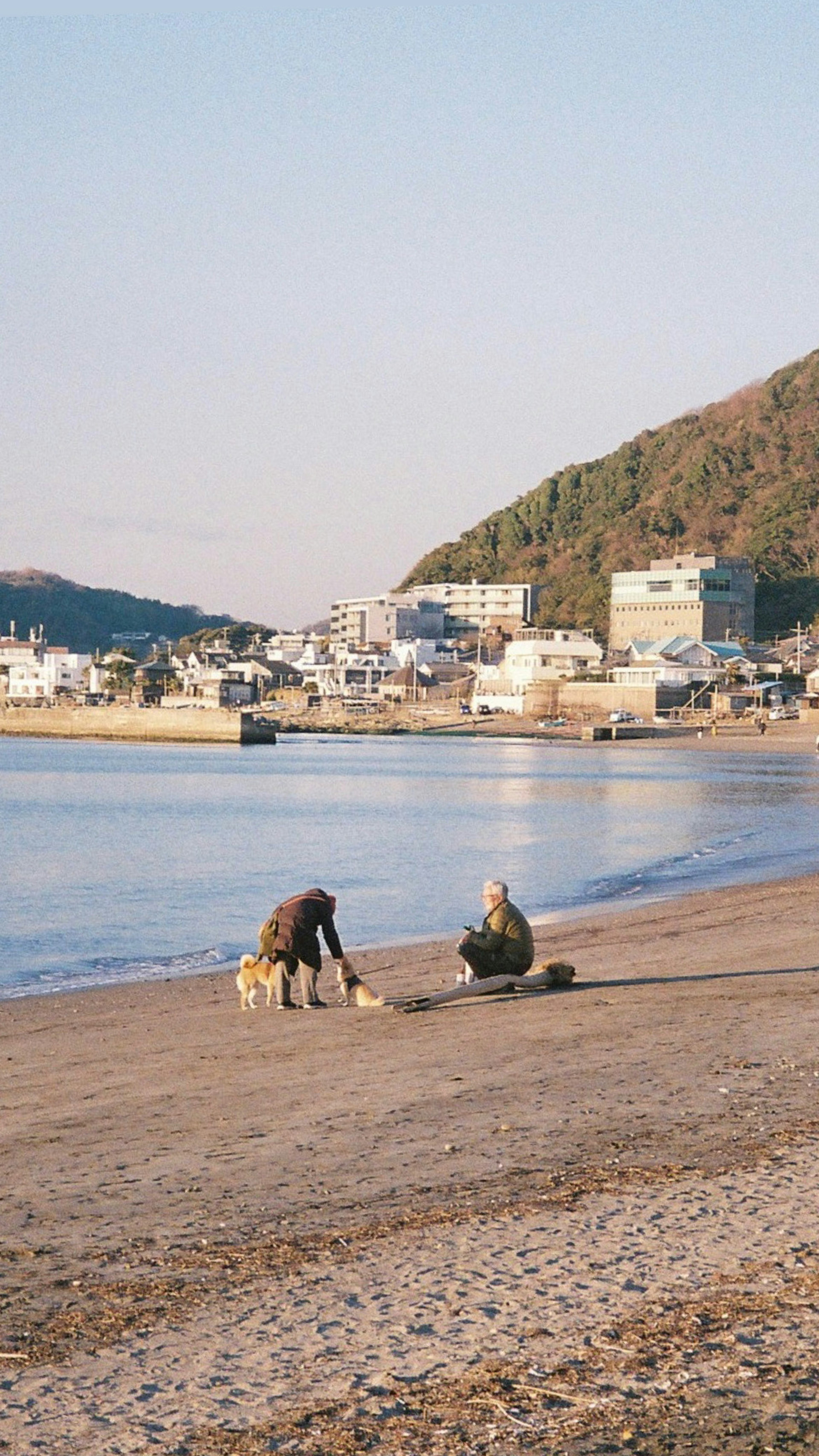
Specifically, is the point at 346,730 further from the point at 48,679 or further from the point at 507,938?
the point at 507,938

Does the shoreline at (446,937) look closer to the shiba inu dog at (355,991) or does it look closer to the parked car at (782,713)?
the shiba inu dog at (355,991)

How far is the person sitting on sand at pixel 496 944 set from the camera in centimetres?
1281

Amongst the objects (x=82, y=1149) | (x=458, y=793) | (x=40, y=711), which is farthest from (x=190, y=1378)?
(x=40, y=711)

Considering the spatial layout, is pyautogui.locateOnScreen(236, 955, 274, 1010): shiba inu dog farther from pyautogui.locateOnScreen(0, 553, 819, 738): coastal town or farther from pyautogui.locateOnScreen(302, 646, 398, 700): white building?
pyautogui.locateOnScreen(302, 646, 398, 700): white building

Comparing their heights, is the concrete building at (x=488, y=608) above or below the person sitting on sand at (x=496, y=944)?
above

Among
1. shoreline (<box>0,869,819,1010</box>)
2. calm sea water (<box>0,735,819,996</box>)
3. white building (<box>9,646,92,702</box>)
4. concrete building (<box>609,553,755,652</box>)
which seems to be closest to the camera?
shoreline (<box>0,869,819,1010</box>)

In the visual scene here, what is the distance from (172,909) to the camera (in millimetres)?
23250

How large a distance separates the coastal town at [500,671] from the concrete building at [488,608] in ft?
0.61

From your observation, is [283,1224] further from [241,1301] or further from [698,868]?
[698,868]

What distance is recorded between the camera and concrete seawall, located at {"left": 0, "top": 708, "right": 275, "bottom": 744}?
110312 millimetres

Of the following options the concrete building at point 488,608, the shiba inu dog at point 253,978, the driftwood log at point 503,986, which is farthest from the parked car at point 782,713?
the shiba inu dog at point 253,978

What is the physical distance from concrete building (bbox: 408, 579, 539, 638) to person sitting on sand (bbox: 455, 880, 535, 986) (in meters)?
177

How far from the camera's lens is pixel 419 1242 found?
18.9ft

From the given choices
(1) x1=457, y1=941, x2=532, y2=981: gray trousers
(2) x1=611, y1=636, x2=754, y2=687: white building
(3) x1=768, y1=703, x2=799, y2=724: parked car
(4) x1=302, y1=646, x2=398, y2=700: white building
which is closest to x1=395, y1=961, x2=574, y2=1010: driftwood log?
(1) x1=457, y1=941, x2=532, y2=981: gray trousers
